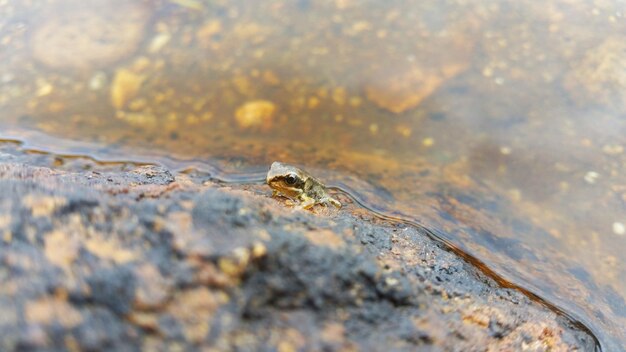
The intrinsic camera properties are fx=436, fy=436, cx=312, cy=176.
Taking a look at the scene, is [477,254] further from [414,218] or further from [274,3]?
[274,3]

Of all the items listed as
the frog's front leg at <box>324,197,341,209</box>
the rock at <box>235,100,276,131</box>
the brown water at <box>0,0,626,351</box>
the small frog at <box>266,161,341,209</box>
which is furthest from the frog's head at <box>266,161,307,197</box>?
the rock at <box>235,100,276,131</box>

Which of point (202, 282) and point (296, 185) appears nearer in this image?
point (202, 282)

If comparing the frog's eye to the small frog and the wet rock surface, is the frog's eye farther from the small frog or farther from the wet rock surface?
the wet rock surface

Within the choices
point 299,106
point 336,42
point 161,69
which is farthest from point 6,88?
point 336,42

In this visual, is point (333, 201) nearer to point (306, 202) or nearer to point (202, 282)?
point (306, 202)

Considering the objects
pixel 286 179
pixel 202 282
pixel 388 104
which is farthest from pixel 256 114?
pixel 202 282

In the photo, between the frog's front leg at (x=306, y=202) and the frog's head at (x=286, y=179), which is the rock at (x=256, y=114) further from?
the frog's front leg at (x=306, y=202)
